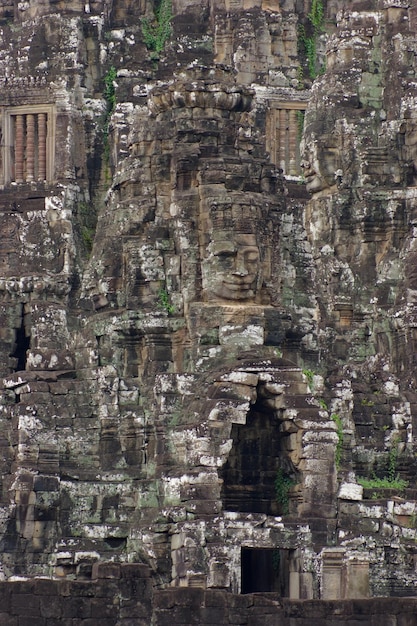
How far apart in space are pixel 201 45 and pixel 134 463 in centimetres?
1516

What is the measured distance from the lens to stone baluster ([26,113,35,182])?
77.1m

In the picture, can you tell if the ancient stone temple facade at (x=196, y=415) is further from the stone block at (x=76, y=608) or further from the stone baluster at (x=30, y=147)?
the stone baluster at (x=30, y=147)

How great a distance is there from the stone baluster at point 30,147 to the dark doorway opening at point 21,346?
4.27m

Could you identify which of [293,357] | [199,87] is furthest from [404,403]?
[199,87]

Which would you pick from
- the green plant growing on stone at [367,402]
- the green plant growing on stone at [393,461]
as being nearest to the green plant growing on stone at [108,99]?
the green plant growing on stone at [367,402]

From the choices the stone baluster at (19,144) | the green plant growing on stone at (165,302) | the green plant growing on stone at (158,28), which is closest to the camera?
the green plant growing on stone at (165,302)

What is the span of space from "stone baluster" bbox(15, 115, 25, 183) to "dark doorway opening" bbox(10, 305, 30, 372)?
Answer: 14.3 ft

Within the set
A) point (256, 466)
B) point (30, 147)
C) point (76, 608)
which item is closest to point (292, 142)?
point (30, 147)

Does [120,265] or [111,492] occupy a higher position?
[120,265]

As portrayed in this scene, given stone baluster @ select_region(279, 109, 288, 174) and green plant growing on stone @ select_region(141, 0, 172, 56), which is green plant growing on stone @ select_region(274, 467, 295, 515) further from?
Result: green plant growing on stone @ select_region(141, 0, 172, 56)

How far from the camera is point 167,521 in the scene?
6425cm

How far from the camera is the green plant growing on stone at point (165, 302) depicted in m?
66.8

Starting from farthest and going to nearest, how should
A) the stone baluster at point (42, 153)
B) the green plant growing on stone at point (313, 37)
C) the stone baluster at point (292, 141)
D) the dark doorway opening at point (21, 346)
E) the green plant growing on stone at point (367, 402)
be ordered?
the stone baluster at point (292, 141) → the green plant growing on stone at point (313, 37) → the stone baluster at point (42, 153) → the dark doorway opening at point (21, 346) → the green plant growing on stone at point (367, 402)

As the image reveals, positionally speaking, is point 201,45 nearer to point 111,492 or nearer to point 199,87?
point 199,87
